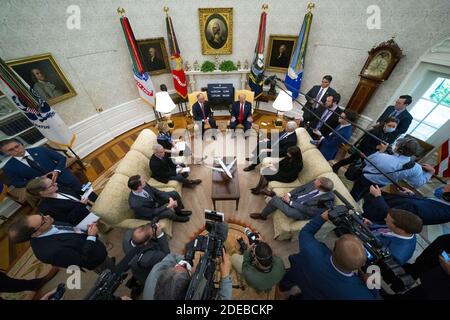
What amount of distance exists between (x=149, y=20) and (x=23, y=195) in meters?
5.08

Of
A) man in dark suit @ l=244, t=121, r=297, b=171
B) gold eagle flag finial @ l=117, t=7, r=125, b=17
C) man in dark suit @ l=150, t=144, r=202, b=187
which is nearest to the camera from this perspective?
man in dark suit @ l=150, t=144, r=202, b=187

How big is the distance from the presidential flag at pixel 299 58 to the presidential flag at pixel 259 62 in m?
0.87

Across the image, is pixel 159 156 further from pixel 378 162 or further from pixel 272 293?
pixel 378 162

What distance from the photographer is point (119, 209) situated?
2660 mm

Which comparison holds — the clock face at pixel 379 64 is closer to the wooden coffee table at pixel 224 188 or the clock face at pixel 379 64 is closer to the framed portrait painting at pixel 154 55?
the wooden coffee table at pixel 224 188

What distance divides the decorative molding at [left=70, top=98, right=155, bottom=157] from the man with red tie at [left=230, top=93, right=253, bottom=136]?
10.1 feet

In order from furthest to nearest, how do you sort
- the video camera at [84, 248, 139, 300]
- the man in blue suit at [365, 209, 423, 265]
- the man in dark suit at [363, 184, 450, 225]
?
the man in dark suit at [363, 184, 450, 225], the man in blue suit at [365, 209, 423, 265], the video camera at [84, 248, 139, 300]

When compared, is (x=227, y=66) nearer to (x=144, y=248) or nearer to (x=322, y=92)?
(x=322, y=92)

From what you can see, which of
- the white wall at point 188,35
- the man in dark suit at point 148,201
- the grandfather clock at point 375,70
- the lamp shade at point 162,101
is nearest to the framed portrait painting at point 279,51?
the white wall at point 188,35

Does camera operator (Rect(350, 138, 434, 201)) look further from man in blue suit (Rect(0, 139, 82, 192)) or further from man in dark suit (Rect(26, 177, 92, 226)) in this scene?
man in blue suit (Rect(0, 139, 82, 192))

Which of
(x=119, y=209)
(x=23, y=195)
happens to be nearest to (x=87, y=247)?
(x=119, y=209)

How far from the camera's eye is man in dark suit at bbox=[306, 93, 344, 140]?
397 cm

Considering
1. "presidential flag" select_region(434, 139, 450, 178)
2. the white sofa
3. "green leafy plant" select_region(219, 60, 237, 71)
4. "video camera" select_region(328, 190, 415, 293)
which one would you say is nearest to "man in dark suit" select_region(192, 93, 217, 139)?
"green leafy plant" select_region(219, 60, 237, 71)

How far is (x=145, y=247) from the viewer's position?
2.07m
